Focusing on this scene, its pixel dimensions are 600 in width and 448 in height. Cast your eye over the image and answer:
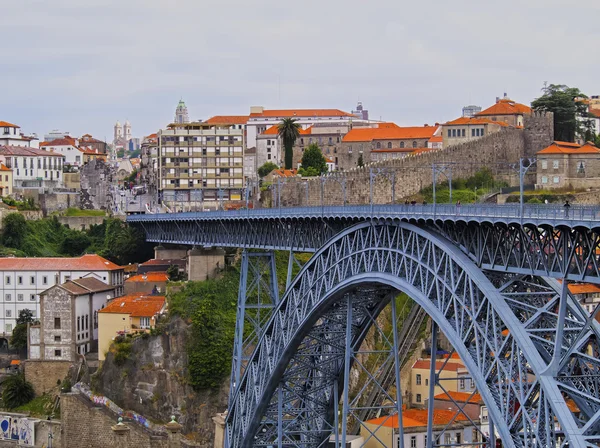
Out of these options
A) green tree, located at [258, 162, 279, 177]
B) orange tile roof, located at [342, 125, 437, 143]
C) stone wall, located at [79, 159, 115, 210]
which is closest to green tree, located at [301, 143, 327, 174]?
orange tile roof, located at [342, 125, 437, 143]

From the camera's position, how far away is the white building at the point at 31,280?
81.7 meters

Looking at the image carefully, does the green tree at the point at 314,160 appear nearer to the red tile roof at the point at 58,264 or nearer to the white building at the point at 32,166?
the white building at the point at 32,166

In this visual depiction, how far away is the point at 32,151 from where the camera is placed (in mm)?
112500

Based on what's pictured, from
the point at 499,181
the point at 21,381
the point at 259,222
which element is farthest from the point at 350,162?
the point at 259,222

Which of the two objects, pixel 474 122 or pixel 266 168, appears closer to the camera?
pixel 474 122

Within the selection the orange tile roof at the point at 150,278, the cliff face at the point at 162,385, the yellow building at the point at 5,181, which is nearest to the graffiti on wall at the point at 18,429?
the cliff face at the point at 162,385

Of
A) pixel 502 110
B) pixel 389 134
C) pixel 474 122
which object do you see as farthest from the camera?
pixel 389 134

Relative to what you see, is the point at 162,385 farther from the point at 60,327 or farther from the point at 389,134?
the point at 389,134

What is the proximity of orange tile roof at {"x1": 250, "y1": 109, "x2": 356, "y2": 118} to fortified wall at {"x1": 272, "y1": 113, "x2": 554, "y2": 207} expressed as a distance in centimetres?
4914

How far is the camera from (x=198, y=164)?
106 m

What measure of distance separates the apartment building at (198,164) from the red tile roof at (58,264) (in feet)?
72.8

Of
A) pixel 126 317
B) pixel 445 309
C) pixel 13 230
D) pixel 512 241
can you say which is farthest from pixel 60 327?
pixel 512 241

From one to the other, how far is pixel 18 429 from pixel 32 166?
4351 cm

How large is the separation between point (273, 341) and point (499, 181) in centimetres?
3636
